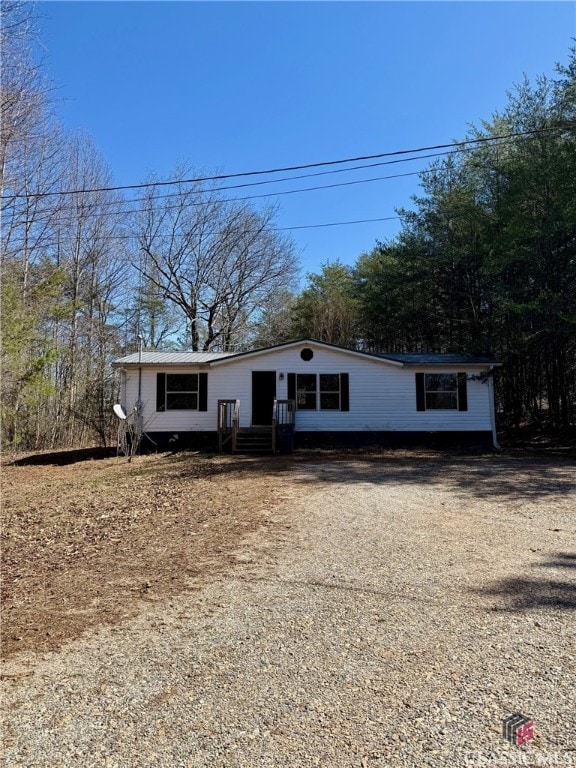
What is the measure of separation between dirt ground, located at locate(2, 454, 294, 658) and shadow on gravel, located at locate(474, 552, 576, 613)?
7.21 feet

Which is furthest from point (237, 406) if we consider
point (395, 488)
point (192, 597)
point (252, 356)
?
point (192, 597)

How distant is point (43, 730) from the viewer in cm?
196

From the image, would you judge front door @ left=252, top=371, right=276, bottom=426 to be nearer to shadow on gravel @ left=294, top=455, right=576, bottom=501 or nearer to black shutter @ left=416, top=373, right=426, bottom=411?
shadow on gravel @ left=294, top=455, right=576, bottom=501

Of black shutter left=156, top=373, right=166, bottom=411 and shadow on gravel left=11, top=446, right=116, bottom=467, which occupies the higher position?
black shutter left=156, top=373, right=166, bottom=411

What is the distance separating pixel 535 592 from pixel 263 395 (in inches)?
467

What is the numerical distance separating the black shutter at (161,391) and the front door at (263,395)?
2773mm

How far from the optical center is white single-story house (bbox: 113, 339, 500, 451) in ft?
47.3

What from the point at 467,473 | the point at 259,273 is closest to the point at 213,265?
the point at 259,273

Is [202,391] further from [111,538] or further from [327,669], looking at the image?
[327,669]

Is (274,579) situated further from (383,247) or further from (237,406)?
(383,247)

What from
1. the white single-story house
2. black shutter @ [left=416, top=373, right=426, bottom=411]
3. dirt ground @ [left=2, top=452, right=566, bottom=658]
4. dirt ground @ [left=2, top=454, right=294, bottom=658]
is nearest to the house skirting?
the white single-story house

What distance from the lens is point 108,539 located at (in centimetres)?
493

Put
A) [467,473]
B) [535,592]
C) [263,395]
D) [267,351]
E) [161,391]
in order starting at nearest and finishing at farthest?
[535,592]
[467,473]
[267,351]
[161,391]
[263,395]

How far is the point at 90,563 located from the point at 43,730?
2.35 m
